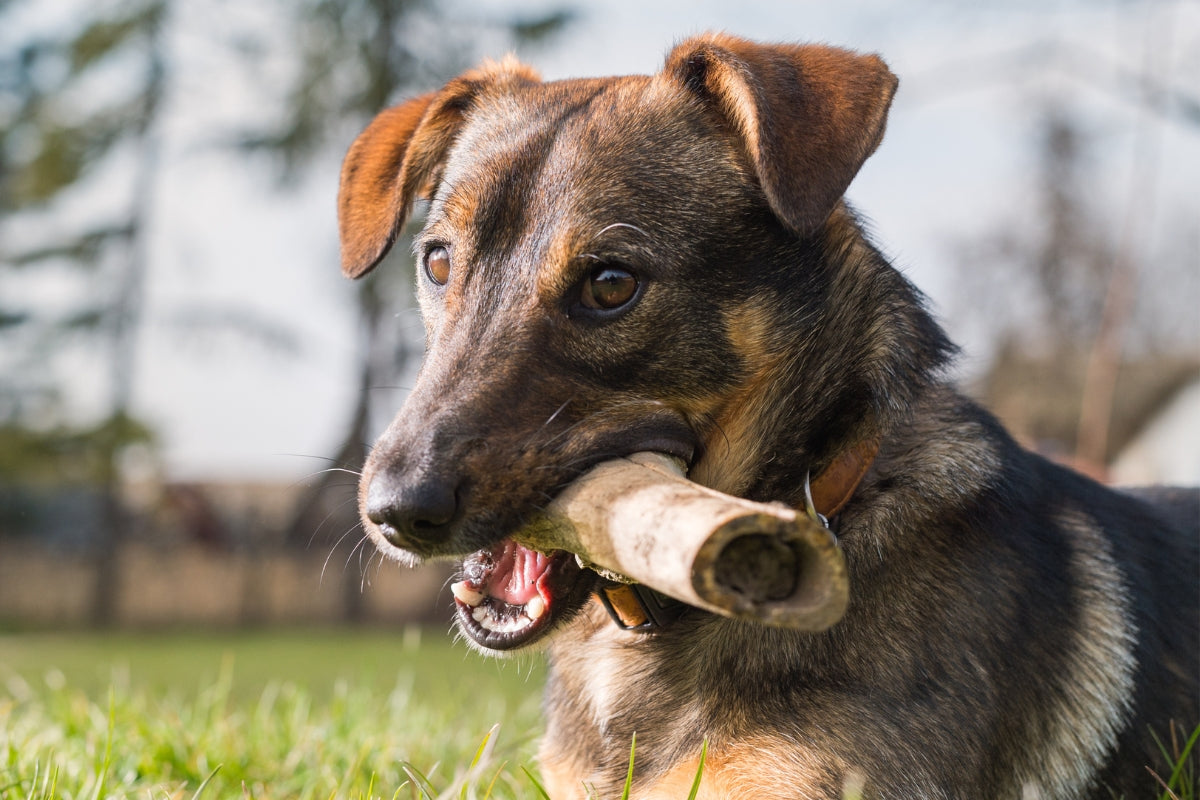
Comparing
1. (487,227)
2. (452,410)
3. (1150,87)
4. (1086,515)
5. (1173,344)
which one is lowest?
(1173,344)

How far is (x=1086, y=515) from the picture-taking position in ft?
10.4

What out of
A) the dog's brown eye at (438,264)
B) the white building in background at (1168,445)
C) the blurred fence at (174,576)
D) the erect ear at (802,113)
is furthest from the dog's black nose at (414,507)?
the white building in background at (1168,445)

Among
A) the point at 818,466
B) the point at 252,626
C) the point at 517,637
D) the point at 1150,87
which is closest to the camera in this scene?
the point at 517,637

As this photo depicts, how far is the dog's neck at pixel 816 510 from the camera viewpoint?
2.78 m

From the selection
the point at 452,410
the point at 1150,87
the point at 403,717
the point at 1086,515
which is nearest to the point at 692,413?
the point at 452,410

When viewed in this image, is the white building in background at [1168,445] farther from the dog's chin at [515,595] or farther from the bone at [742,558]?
the bone at [742,558]

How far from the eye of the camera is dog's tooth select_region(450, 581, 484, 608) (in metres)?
2.74

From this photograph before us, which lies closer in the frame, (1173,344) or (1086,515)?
(1086,515)

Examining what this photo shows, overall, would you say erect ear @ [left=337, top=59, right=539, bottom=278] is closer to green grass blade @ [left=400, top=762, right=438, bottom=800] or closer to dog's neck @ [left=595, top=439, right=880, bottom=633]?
dog's neck @ [left=595, top=439, right=880, bottom=633]

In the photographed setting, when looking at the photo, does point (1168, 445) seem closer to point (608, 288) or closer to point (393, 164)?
point (393, 164)

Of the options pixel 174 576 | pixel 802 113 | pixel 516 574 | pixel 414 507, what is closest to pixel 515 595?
pixel 516 574

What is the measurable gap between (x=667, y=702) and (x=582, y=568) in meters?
0.44

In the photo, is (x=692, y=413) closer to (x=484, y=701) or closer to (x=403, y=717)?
(x=403, y=717)

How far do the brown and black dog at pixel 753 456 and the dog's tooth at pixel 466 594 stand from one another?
13 mm
